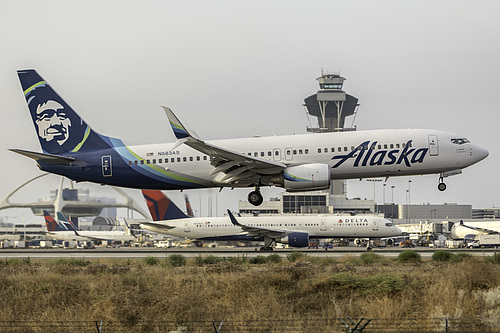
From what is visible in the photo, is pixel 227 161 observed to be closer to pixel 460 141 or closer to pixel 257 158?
Result: pixel 257 158

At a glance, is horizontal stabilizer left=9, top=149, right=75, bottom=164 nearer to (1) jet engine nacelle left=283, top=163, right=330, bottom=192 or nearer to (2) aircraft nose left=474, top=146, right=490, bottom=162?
(1) jet engine nacelle left=283, top=163, right=330, bottom=192

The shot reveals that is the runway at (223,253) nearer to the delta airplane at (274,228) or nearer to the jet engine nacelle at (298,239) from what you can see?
the jet engine nacelle at (298,239)

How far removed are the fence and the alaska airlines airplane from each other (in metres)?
17.6

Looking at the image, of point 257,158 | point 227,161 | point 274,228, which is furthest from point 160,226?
point 257,158

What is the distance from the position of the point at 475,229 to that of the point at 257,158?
75.7 m

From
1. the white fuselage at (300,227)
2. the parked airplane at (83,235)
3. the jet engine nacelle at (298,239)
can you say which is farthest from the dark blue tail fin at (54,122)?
the parked airplane at (83,235)

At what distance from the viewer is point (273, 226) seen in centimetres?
7475

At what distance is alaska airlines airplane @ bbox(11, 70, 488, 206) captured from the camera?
44.7 m

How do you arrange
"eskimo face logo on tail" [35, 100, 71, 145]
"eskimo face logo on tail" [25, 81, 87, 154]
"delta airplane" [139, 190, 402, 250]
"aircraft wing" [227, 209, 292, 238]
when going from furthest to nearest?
"delta airplane" [139, 190, 402, 250], "aircraft wing" [227, 209, 292, 238], "eskimo face logo on tail" [35, 100, 71, 145], "eskimo face logo on tail" [25, 81, 87, 154]

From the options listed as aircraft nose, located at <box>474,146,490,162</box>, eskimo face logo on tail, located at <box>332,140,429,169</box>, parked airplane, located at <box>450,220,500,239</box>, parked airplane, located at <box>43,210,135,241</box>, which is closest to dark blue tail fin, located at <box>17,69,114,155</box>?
eskimo face logo on tail, located at <box>332,140,429,169</box>

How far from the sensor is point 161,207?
80.9m

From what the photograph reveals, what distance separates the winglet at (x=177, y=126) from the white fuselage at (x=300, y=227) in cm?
3331

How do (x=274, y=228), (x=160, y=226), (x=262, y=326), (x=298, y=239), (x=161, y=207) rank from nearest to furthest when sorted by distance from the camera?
(x=262, y=326) → (x=298, y=239) → (x=274, y=228) → (x=160, y=226) → (x=161, y=207)

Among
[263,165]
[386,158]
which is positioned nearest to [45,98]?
[263,165]
